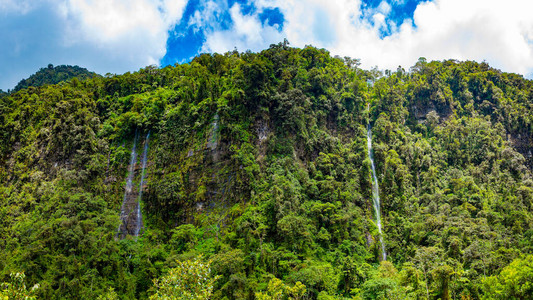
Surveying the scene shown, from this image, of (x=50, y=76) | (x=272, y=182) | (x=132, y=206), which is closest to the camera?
(x=272, y=182)

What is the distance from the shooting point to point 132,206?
110ft

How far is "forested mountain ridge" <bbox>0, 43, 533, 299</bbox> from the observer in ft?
80.5

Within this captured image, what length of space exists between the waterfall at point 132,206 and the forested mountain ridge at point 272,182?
0.66 metres

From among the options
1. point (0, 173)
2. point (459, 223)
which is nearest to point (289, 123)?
point (459, 223)

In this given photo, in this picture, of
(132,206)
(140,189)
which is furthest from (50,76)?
(132,206)

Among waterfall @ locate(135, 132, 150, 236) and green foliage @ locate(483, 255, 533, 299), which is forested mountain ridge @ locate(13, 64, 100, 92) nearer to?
waterfall @ locate(135, 132, 150, 236)

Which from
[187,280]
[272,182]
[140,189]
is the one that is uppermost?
[272,182]

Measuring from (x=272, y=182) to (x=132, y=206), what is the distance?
47.3ft

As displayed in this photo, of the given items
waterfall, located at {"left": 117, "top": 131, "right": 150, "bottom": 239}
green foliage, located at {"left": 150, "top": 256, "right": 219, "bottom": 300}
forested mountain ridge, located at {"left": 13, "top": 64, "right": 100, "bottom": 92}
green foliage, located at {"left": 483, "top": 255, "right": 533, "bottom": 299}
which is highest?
forested mountain ridge, located at {"left": 13, "top": 64, "right": 100, "bottom": 92}

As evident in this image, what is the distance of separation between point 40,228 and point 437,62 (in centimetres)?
5863

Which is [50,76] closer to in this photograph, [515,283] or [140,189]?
[140,189]

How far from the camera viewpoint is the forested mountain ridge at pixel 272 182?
24.5 metres

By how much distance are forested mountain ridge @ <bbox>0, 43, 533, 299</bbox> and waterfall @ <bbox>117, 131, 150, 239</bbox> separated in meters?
0.66

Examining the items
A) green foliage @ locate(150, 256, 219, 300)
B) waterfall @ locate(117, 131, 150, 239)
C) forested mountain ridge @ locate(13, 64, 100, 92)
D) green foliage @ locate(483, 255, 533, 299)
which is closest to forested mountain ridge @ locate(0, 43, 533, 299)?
green foliage @ locate(483, 255, 533, 299)
